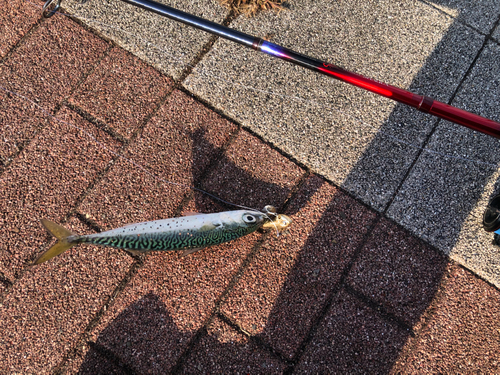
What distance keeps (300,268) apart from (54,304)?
2024 mm

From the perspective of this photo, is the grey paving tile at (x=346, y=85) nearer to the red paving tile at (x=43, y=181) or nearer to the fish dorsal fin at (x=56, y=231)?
the red paving tile at (x=43, y=181)

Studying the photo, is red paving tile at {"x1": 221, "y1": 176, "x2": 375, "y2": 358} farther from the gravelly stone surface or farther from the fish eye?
the fish eye

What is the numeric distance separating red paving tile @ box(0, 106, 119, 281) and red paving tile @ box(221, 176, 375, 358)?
1644mm

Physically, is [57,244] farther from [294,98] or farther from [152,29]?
[294,98]

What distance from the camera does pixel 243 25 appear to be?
3.53 metres

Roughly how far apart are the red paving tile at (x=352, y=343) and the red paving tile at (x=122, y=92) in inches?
95.2

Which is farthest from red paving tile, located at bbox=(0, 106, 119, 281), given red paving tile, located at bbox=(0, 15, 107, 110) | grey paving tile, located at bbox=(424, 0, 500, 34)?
grey paving tile, located at bbox=(424, 0, 500, 34)

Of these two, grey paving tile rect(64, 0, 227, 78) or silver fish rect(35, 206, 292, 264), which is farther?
grey paving tile rect(64, 0, 227, 78)

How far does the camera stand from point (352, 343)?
285 cm

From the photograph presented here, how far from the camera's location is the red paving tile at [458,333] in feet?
9.23

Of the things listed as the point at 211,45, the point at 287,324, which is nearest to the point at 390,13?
the point at 211,45

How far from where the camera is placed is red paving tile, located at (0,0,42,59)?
3449 millimetres

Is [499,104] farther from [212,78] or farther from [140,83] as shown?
[140,83]

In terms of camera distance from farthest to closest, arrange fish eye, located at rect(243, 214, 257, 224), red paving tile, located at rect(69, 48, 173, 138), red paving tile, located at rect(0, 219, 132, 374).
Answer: red paving tile, located at rect(69, 48, 173, 138) < red paving tile, located at rect(0, 219, 132, 374) < fish eye, located at rect(243, 214, 257, 224)
